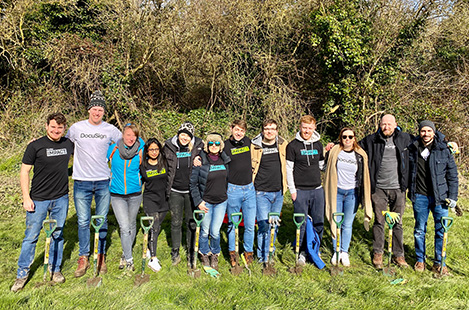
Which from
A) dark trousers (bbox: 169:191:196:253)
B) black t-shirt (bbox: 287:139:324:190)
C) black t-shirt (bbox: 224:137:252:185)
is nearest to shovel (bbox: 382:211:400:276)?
black t-shirt (bbox: 287:139:324:190)

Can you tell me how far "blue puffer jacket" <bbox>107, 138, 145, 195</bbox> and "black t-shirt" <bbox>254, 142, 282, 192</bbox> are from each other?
1512mm

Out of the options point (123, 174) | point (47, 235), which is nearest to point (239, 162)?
point (123, 174)

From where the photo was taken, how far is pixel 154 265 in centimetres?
388

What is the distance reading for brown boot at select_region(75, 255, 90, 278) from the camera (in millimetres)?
3723

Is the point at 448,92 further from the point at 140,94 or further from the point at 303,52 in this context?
the point at 140,94

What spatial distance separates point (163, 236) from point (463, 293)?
399cm

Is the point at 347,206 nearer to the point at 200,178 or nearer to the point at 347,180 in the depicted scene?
the point at 347,180

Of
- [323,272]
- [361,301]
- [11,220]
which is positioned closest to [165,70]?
[11,220]

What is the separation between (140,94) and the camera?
1038 centimetres

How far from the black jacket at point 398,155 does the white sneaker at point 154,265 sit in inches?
115

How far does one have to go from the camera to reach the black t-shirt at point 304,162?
12.9 feet

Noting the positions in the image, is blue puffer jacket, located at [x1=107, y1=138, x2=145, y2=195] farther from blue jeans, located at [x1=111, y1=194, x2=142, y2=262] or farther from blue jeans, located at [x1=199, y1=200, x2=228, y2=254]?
blue jeans, located at [x1=199, y1=200, x2=228, y2=254]

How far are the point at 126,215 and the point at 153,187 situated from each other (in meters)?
0.45

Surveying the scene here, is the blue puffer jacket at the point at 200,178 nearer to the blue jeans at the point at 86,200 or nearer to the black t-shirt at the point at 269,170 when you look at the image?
the black t-shirt at the point at 269,170
